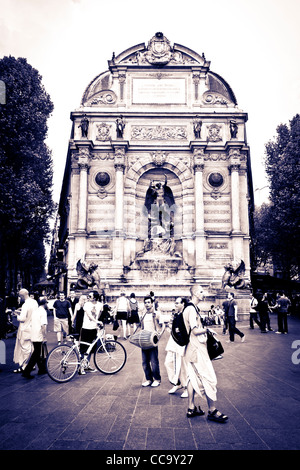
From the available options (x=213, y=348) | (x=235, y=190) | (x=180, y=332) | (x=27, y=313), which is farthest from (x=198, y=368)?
(x=235, y=190)

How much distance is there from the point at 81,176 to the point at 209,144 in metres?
10.7

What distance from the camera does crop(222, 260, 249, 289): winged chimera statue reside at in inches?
808

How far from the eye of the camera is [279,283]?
96.6 feet

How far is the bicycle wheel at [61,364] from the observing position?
723 centimetres

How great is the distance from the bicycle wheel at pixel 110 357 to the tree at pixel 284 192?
19.6 meters

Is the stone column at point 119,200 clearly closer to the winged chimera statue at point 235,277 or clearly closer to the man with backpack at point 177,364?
the winged chimera statue at point 235,277

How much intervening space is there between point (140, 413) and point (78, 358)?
2769 millimetres

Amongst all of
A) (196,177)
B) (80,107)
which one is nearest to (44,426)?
(196,177)

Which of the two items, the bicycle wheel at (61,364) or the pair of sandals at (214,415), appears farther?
the bicycle wheel at (61,364)

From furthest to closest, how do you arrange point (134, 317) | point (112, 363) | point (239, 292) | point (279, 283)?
point (279, 283) → point (239, 292) → point (134, 317) → point (112, 363)

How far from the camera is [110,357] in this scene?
8047mm

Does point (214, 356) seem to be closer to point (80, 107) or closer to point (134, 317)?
point (134, 317)

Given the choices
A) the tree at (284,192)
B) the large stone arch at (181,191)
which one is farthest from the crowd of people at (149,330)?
the tree at (284,192)

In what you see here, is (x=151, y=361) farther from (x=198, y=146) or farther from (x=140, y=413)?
(x=198, y=146)
